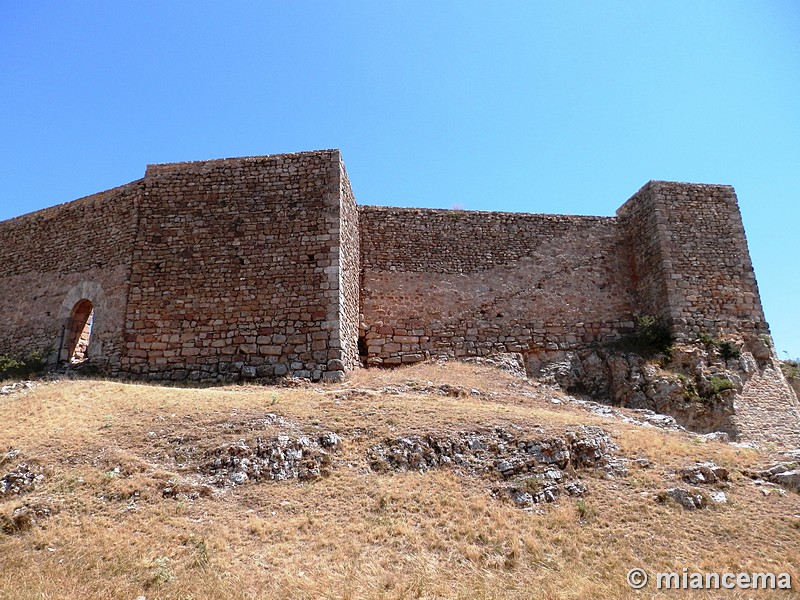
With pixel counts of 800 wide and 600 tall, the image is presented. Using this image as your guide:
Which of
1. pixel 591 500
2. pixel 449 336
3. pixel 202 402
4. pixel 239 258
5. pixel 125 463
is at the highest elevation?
pixel 239 258

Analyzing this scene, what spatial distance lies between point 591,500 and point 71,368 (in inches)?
463

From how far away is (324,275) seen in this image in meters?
13.5

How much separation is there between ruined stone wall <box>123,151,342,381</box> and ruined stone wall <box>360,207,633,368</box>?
2.09 meters

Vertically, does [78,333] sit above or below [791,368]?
above

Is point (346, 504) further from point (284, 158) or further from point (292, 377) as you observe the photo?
point (284, 158)

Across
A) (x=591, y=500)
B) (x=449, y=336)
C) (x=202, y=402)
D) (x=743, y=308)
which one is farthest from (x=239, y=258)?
(x=743, y=308)

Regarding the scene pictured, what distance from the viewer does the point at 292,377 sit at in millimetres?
12602

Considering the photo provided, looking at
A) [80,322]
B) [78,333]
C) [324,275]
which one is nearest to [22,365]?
[78,333]

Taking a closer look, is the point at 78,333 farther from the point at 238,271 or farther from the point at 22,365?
the point at 238,271

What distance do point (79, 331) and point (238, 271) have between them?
14.9 ft

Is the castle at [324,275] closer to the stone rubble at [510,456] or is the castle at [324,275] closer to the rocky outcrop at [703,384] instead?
the rocky outcrop at [703,384]

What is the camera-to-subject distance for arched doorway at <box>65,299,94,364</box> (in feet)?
47.2

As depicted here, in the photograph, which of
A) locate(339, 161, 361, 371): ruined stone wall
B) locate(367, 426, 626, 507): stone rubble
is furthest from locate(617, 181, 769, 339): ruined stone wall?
locate(339, 161, 361, 371): ruined stone wall

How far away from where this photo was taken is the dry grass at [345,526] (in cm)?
585
